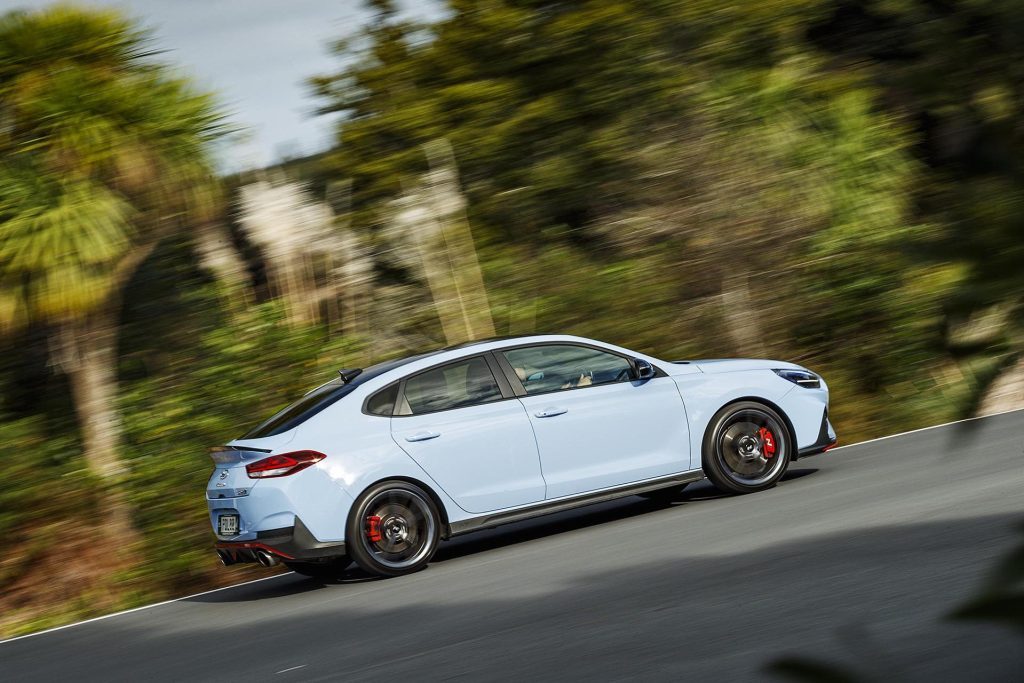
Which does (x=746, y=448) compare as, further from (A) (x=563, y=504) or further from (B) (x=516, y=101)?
(B) (x=516, y=101)

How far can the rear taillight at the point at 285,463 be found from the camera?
28.4 ft

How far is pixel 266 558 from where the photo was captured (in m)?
8.73

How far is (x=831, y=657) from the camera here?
221 cm

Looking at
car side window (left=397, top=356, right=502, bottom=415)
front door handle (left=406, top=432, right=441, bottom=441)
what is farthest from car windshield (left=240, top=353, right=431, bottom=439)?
front door handle (left=406, top=432, right=441, bottom=441)

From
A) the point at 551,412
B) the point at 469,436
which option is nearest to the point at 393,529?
the point at 469,436

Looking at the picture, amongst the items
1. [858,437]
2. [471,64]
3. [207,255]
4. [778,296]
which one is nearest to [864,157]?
[778,296]

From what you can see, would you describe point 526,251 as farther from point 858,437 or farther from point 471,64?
point 858,437

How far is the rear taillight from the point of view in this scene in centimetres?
866

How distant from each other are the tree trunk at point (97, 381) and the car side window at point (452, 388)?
150 inches

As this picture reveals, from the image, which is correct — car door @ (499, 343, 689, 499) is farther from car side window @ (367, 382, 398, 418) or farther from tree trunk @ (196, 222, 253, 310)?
tree trunk @ (196, 222, 253, 310)

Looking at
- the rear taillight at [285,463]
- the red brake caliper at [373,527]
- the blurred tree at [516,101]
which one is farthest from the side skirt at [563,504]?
the blurred tree at [516,101]

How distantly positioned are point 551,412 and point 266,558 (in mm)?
2363

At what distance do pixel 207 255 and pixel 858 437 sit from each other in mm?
7189

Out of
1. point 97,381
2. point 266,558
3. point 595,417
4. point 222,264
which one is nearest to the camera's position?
point 266,558
